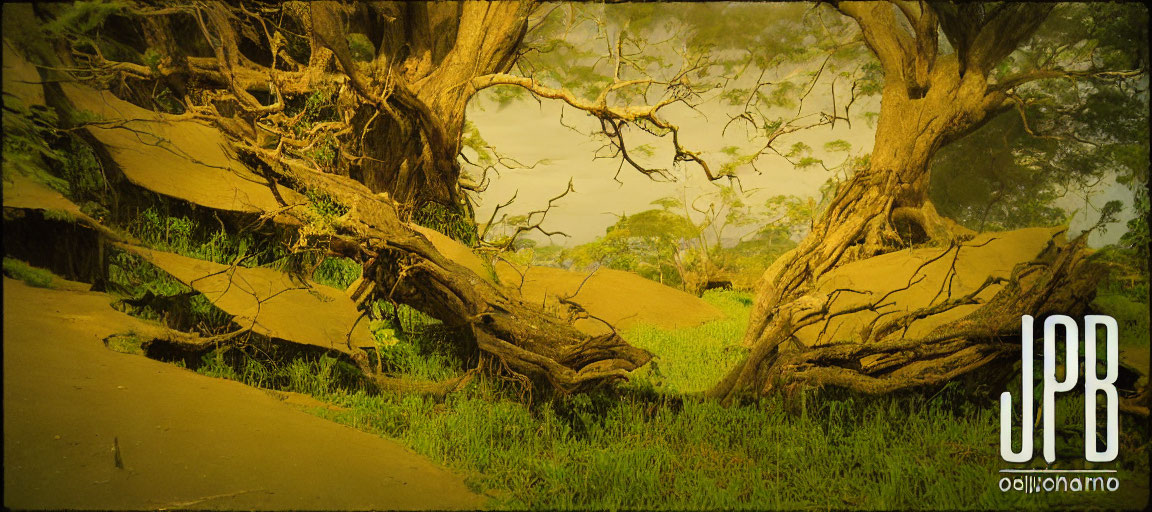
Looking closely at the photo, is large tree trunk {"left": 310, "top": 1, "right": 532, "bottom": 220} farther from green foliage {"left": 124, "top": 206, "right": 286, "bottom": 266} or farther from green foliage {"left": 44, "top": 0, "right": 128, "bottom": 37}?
green foliage {"left": 44, "top": 0, "right": 128, "bottom": 37}

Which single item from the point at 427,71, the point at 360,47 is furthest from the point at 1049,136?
the point at 360,47

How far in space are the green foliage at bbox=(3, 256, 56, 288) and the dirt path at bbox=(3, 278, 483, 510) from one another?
0.08 meters

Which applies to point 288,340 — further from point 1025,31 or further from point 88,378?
point 1025,31

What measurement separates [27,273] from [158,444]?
1.95 m

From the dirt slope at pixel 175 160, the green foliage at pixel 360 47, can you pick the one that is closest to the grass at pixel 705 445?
the dirt slope at pixel 175 160

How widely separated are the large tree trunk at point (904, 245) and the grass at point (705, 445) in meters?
0.21

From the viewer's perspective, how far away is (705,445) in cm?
351

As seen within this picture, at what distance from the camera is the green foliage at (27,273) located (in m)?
3.52

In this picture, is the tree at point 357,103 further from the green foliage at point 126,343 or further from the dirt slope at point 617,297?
the dirt slope at point 617,297

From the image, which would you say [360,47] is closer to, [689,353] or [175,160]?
[175,160]

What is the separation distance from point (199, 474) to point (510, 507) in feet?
4.18

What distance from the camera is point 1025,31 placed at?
9102 millimetres

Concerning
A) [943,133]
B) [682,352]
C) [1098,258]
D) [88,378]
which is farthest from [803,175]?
[88,378]

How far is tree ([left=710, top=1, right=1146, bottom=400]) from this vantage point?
12.7 ft
